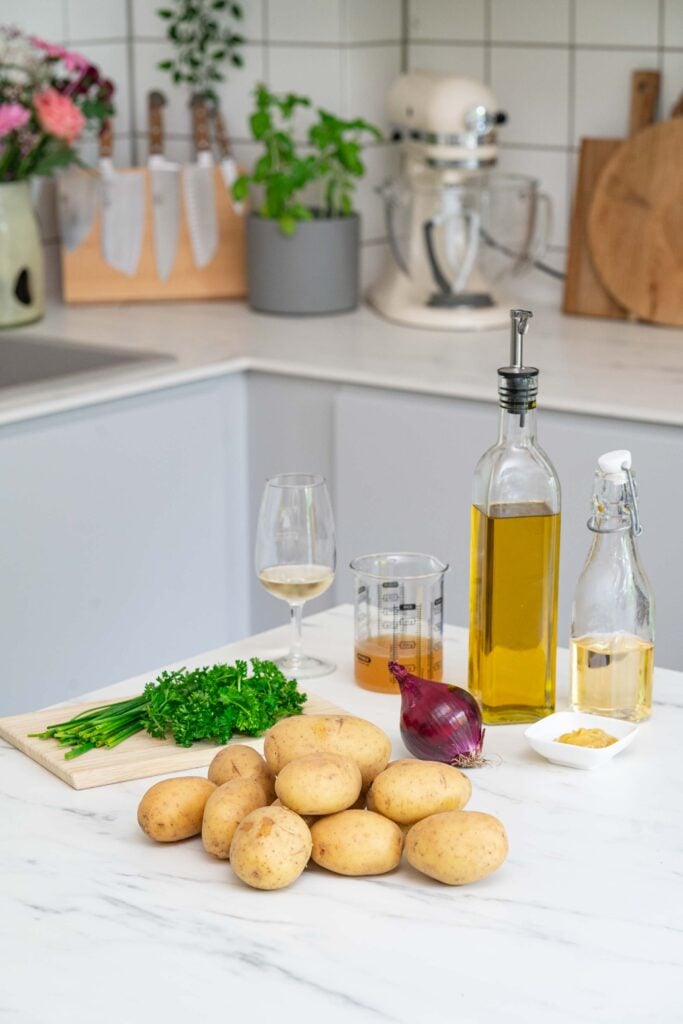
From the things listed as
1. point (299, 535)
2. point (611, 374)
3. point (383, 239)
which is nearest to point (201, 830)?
point (299, 535)

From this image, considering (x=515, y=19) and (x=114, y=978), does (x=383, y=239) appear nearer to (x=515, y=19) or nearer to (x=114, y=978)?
(x=515, y=19)

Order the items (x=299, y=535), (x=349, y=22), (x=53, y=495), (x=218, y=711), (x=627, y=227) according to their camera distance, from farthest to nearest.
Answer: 1. (x=349, y=22)
2. (x=627, y=227)
3. (x=53, y=495)
4. (x=299, y=535)
5. (x=218, y=711)

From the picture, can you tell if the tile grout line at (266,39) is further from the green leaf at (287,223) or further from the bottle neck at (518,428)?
the bottle neck at (518,428)

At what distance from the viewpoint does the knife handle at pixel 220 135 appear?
2844mm

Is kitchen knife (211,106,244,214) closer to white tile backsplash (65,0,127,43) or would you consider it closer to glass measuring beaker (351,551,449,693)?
white tile backsplash (65,0,127,43)

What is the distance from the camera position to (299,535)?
1.26 metres

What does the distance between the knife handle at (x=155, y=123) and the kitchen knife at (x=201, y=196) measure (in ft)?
0.21

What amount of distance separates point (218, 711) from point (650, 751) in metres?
0.32

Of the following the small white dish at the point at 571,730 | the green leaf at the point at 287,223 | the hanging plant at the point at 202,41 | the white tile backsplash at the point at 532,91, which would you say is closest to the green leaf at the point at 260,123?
the green leaf at the point at 287,223

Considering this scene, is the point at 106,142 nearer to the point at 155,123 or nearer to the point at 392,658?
the point at 155,123

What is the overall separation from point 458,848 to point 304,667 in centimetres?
40

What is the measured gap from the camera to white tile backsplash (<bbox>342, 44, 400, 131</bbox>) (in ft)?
9.15

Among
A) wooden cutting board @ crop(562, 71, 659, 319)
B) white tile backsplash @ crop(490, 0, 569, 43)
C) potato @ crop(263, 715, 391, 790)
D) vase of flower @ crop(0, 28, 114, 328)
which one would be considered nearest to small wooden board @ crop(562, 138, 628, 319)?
wooden cutting board @ crop(562, 71, 659, 319)

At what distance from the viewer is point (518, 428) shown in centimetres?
113
